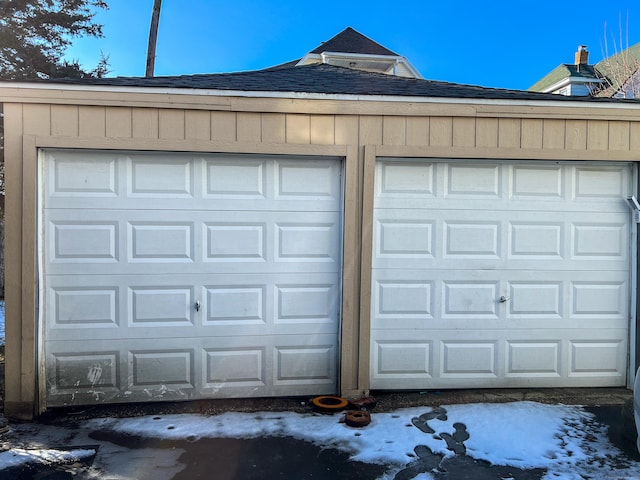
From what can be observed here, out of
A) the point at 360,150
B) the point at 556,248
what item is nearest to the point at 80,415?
the point at 360,150

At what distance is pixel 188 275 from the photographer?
4.47 metres

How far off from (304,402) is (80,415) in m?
1.94

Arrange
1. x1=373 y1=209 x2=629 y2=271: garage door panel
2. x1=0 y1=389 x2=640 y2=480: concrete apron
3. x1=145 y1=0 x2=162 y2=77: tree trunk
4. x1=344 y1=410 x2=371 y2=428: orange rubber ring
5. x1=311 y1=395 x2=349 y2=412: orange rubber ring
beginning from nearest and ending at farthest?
x1=0 y1=389 x2=640 y2=480: concrete apron < x1=344 y1=410 x2=371 y2=428: orange rubber ring < x1=311 y1=395 x2=349 y2=412: orange rubber ring < x1=373 y1=209 x2=629 y2=271: garage door panel < x1=145 y1=0 x2=162 y2=77: tree trunk

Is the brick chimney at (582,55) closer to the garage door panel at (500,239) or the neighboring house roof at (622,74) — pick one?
the neighboring house roof at (622,74)

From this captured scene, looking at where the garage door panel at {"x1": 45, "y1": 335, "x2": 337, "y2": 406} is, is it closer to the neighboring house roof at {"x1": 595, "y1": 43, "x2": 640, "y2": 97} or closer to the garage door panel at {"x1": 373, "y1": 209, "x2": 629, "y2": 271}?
the garage door panel at {"x1": 373, "y1": 209, "x2": 629, "y2": 271}

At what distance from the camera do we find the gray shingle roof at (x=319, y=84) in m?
4.41

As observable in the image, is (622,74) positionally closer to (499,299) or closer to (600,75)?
(600,75)

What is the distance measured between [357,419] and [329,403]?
445 millimetres

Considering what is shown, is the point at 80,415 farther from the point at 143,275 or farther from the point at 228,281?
the point at 228,281

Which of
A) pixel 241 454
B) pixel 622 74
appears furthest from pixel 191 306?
pixel 622 74

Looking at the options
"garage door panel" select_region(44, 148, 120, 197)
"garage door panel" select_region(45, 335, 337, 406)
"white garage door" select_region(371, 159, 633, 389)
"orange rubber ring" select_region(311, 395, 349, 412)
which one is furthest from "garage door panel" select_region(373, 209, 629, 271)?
"garage door panel" select_region(44, 148, 120, 197)

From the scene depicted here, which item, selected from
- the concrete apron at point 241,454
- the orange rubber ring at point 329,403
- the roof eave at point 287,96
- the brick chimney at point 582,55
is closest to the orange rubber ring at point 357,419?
the orange rubber ring at point 329,403

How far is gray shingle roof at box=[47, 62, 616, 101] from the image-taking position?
14.5 feet

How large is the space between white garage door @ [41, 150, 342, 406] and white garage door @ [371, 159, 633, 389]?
0.60 m
